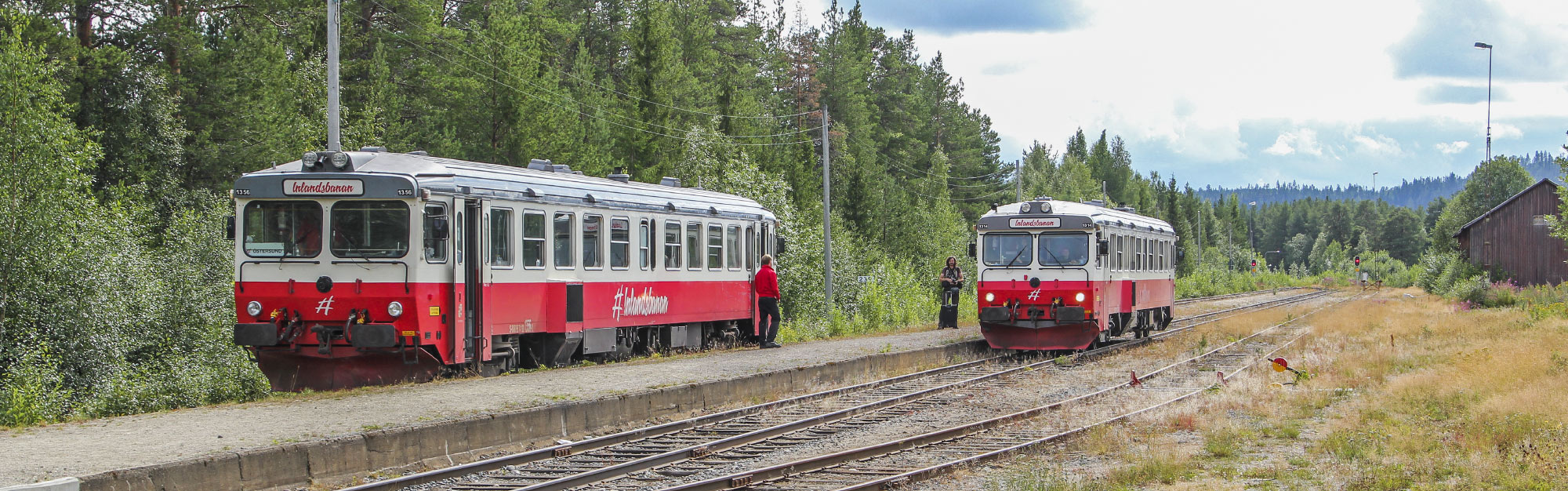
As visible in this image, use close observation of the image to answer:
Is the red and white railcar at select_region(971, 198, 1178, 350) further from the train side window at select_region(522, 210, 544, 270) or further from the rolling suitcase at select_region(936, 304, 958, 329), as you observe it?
the train side window at select_region(522, 210, 544, 270)

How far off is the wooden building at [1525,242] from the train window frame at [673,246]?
41257 millimetres

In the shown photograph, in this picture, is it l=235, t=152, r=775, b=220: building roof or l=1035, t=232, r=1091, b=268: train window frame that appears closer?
l=235, t=152, r=775, b=220: building roof

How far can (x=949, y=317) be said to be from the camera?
1086 inches

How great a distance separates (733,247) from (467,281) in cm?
761

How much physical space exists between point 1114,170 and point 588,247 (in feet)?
372

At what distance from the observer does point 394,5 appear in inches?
1469

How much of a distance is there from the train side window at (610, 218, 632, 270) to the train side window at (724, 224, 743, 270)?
11.2 feet

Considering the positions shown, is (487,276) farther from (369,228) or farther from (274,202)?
(274,202)

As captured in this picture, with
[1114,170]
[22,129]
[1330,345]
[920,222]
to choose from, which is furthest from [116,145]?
[1114,170]

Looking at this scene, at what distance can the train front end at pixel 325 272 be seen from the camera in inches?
544

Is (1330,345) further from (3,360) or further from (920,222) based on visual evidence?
(920,222)

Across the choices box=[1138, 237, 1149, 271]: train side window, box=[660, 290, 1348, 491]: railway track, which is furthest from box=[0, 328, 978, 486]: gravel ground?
box=[1138, 237, 1149, 271]: train side window

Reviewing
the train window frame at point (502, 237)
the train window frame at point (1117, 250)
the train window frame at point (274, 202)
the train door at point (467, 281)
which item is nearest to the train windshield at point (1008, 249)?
the train window frame at point (1117, 250)

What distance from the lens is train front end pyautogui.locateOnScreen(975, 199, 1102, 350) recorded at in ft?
69.3
